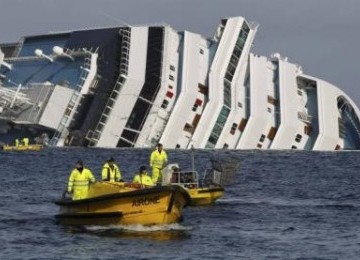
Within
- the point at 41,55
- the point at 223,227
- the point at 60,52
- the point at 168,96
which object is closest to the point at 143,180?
the point at 223,227

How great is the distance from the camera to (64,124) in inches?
4195

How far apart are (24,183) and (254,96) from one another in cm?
5501

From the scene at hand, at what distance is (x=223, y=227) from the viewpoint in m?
38.6

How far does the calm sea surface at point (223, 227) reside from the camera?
32.1m

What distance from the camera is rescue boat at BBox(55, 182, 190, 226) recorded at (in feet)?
115

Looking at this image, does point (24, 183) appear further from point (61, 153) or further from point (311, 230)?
point (61, 153)

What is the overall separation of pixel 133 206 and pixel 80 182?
2582mm

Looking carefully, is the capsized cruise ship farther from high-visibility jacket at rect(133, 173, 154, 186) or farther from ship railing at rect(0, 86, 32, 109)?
high-visibility jacket at rect(133, 173, 154, 186)

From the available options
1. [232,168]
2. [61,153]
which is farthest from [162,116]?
[232,168]

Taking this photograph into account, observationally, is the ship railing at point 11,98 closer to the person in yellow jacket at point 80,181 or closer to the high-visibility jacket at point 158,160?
the high-visibility jacket at point 158,160

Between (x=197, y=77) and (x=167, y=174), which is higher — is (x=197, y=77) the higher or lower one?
the higher one

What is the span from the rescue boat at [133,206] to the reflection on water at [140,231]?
0.53ft

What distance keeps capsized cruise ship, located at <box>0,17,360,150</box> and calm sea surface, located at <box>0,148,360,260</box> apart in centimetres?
3514

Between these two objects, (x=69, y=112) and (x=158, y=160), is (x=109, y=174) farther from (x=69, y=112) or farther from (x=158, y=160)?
(x=69, y=112)
